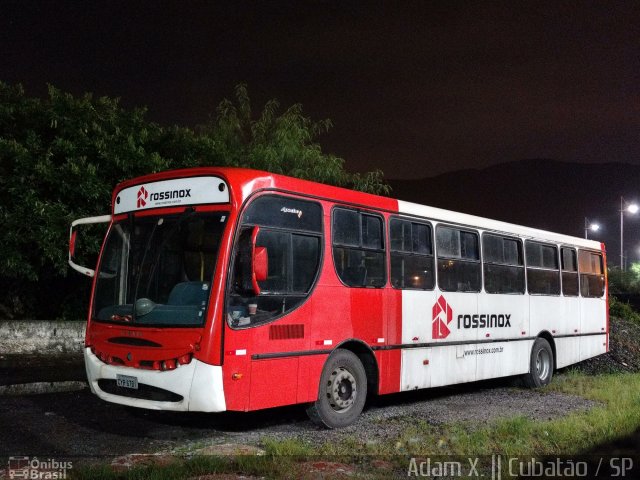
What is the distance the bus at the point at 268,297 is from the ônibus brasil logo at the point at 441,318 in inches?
1.2

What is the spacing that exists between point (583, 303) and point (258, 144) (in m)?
12.4

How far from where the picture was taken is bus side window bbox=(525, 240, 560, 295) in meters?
13.9

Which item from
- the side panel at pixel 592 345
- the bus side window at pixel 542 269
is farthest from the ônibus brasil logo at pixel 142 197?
the side panel at pixel 592 345

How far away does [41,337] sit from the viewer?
16.3 m

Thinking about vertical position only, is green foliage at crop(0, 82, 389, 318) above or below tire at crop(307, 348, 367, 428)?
above

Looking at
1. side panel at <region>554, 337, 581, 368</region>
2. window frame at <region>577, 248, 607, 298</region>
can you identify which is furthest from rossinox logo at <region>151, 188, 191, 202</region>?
window frame at <region>577, 248, 607, 298</region>

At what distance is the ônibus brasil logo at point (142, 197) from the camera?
885cm

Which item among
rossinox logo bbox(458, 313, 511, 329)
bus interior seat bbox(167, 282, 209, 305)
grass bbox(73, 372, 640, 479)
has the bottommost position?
grass bbox(73, 372, 640, 479)

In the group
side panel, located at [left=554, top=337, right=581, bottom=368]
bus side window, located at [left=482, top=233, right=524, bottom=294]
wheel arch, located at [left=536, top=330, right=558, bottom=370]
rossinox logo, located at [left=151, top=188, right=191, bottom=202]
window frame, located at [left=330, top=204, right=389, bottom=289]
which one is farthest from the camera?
side panel, located at [left=554, top=337, right=581, bottom=368]

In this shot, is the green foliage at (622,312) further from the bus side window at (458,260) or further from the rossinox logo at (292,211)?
the rossinox logo at (292,211)

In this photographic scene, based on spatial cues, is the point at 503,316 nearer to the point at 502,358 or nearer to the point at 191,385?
the point at 502,358

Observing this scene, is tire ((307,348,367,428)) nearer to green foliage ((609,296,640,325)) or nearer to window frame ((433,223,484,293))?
window frame ((433,223,484,293))

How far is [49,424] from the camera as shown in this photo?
904cm

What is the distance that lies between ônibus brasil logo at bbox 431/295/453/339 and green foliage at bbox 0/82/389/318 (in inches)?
318
